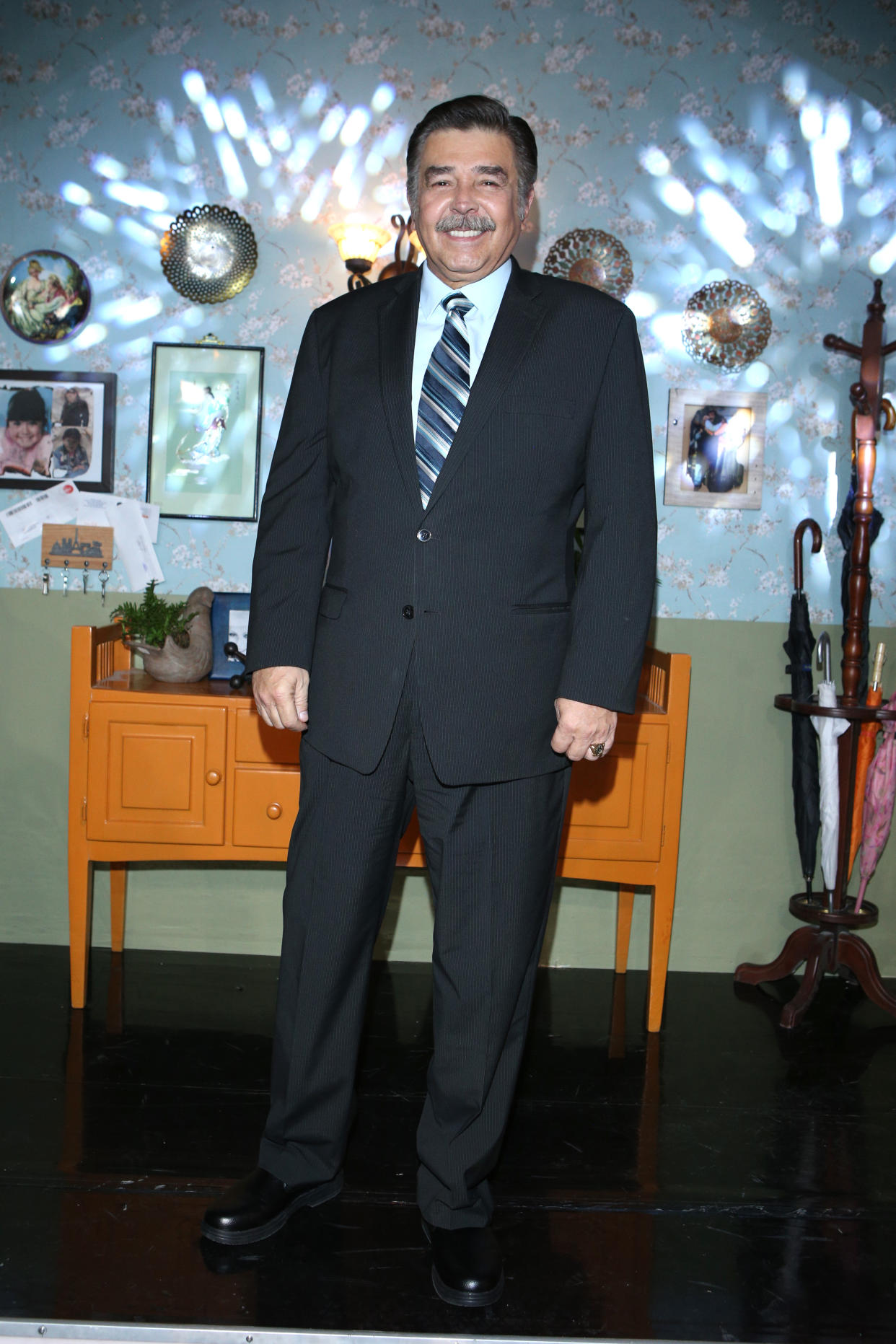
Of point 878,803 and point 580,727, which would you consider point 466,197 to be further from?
point 878,803

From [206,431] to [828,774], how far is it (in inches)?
73.0

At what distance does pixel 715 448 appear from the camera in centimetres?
302

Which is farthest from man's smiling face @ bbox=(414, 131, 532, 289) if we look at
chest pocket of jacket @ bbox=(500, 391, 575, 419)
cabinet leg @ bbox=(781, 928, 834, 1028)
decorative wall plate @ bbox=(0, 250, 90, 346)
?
cabinet leg @ bbox=(781, 928, 834, 1028)

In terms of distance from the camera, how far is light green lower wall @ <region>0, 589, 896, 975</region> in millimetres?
3016

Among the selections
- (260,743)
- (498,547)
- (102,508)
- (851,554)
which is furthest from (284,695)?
(851,554)

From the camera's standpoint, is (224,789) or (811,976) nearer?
(224,789)

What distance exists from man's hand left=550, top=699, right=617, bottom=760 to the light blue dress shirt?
52 cm

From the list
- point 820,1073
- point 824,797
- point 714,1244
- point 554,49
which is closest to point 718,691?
point 824,797

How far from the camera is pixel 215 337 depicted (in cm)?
297

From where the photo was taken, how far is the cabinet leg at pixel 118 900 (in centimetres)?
299

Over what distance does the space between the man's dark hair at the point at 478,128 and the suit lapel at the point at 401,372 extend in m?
0.14

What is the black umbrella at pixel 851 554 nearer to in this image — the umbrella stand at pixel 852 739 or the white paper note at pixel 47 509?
the umbrella stand at pixel 852 739

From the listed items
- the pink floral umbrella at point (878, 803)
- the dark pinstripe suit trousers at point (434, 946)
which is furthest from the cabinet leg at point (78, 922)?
the pink floral umbrella at point (878, 803)

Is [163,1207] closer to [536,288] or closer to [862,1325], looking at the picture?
[862,1325]
